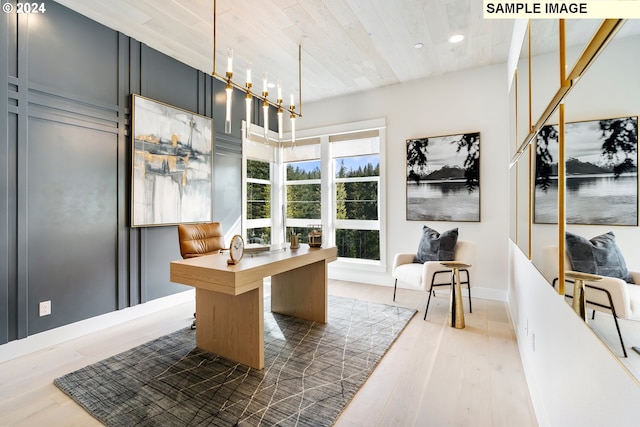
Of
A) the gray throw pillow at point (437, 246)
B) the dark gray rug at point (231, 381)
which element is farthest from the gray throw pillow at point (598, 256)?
the gray throw pillow at point (437, 246)

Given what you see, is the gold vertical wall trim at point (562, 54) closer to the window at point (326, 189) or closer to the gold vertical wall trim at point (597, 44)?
the gold vertical wall trim at point (597, 44)

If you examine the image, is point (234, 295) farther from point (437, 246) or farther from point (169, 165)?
point (437, 246)

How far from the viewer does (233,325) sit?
229 cm

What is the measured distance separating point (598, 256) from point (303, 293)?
2.53 meters

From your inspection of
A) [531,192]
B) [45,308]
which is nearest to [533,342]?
[531,192]

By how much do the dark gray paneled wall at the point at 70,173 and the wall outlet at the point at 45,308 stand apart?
0.12 ft

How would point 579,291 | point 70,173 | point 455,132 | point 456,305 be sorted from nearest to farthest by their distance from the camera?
point 579,291
point 70,173
point 456,305
point 455,132

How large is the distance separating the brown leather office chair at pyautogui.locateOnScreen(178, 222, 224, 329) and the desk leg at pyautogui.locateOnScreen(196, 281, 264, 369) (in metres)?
0.57

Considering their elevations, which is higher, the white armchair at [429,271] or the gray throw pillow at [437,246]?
the gray throw pillow at [437,246]

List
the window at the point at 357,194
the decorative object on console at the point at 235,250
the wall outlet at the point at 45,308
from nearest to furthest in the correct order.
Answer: the decorative object on console at the point at 235,250 < the wall outlet at the point at 45,308 < the window at the point at 357,194

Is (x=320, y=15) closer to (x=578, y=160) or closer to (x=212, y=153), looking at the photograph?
(x=212, y=153)

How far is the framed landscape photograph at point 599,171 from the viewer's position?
71 centimetres

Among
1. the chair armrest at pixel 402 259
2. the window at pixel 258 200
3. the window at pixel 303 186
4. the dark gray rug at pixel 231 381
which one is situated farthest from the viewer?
the window at pixel 303 186

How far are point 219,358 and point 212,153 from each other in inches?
104
